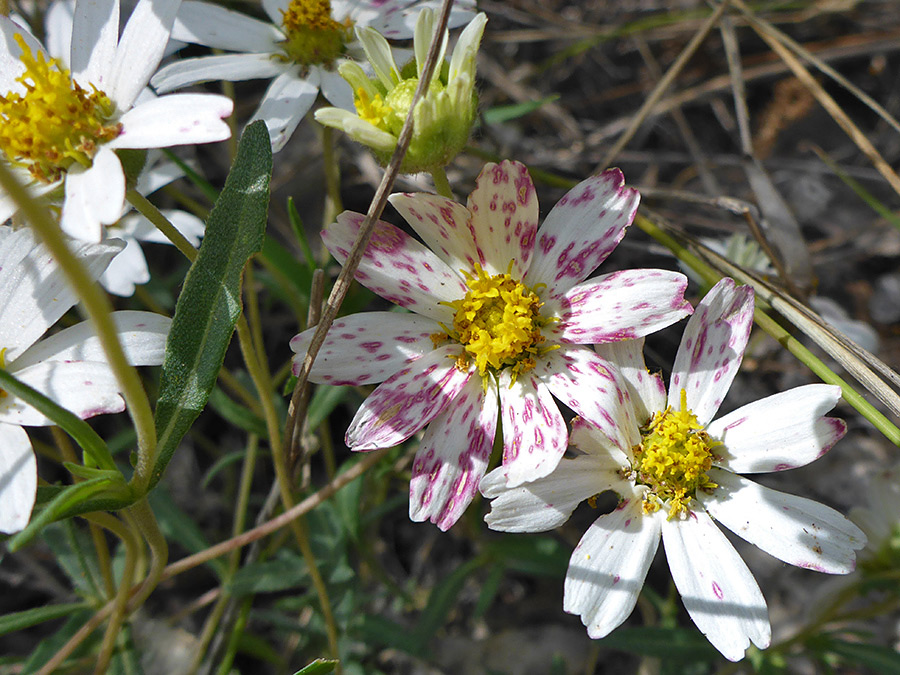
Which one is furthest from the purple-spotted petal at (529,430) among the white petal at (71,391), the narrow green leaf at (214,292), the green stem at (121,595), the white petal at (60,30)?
the white petal at (60,30)

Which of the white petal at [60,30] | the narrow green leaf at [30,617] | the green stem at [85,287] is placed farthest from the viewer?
the white petal at [60,30]

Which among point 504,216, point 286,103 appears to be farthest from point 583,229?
point 286,103

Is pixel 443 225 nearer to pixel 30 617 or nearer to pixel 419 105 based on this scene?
pixel 419 105

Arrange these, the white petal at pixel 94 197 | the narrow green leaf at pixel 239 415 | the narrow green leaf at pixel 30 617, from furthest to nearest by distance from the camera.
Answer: the narrow green leaf at pixel 239 415, the narrow green leaf at pixel 30 617, the white petal at pixel 94 197

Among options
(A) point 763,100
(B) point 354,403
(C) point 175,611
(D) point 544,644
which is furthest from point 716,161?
(C) point 175,611

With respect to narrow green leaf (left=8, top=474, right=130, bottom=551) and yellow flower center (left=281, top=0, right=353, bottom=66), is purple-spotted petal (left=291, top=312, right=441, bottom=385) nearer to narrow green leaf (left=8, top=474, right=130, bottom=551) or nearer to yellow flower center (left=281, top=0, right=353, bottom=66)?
narrow green leaf (left=8, top=474, right=130, bottom=551)

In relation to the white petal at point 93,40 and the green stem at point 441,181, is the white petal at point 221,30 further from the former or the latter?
the green stem at point 441,181
